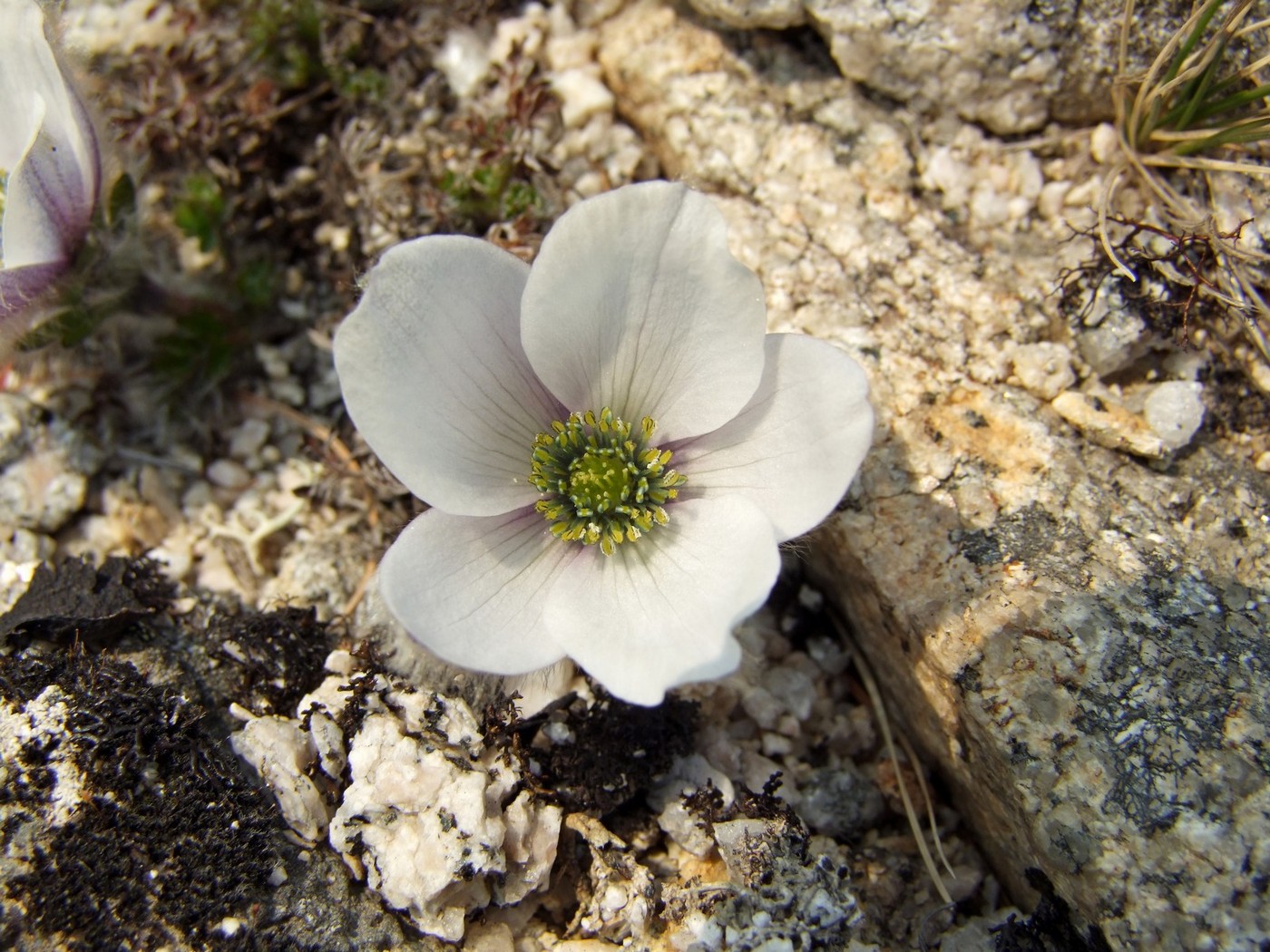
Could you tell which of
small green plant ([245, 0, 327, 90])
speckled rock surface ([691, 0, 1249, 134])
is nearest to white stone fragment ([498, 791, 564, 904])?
speckled rock surface ([691, 0, 1249, 134])

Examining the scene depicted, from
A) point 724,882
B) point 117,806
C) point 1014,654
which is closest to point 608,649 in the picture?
point 724,882

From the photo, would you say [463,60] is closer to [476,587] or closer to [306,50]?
[306,50]

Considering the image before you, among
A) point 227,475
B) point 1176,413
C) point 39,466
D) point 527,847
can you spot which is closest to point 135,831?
point 527,847

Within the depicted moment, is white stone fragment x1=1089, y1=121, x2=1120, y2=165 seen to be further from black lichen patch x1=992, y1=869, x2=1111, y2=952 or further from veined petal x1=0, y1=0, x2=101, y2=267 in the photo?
veined petal x1=0, y1=0, x2=101, y2=267

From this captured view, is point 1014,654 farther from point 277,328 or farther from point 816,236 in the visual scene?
point 277,328

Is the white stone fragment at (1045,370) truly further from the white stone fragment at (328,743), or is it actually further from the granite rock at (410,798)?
the white stone fragment at (328,743)
